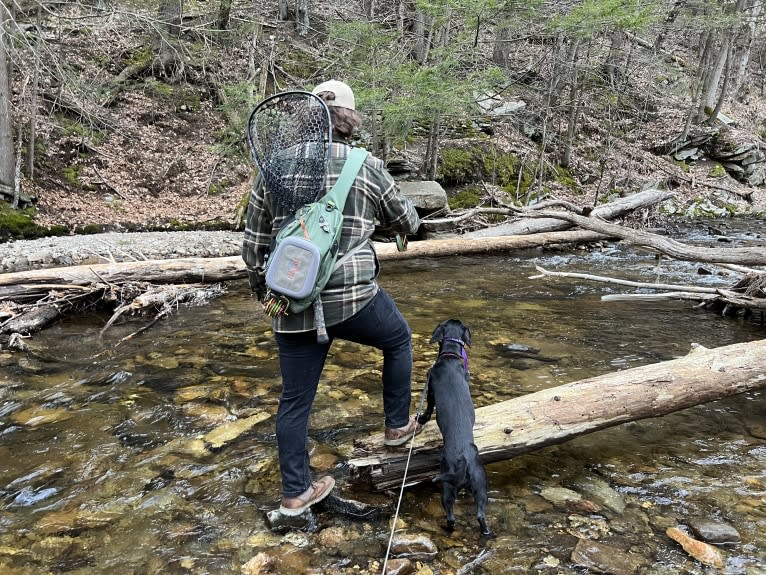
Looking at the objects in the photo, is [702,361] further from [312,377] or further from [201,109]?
[201,109]

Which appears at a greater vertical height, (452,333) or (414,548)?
(452,333)

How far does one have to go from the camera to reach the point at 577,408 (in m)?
Result: 3.40

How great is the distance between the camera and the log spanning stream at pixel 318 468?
8.71 ft

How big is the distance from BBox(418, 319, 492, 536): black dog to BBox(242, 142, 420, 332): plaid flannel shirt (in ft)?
2.89

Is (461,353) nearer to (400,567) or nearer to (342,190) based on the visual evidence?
(400,567)

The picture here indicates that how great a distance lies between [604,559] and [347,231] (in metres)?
2.11

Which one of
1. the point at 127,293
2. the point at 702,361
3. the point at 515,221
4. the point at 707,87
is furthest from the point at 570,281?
the point at 707,87

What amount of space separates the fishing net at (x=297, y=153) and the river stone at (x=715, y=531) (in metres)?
2.72

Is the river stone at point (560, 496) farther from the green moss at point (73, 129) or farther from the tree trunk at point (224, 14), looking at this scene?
the tree trunk at point (224, 14)

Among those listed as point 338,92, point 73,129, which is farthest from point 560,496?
point 73,129

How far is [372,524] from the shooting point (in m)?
2.85

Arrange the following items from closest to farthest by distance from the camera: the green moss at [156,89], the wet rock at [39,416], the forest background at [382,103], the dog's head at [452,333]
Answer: the dog's head at [452,333] < the wet rock at [39,416] < the forest background at [382,103] < the green moss at [156,89]

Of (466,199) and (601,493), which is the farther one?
(466,199)

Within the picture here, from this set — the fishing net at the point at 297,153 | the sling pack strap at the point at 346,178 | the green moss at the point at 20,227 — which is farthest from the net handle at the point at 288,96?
the green moss at the point at 20,227
